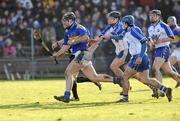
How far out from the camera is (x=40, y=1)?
33.8 meters

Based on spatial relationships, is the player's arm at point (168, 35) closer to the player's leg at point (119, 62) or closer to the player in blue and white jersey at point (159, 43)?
the player in blue and white jersey at point (159, 43)

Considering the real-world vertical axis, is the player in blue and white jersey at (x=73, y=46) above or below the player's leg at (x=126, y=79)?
above

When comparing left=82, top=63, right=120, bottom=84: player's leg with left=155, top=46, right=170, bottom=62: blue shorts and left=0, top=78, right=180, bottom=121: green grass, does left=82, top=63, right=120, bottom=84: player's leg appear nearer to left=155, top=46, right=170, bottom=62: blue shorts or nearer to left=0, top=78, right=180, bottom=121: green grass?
left=0, top=78, right=180, bottom=121: green grass

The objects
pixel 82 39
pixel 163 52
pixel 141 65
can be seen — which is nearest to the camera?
pixel 141 65

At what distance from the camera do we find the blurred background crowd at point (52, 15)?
103ft

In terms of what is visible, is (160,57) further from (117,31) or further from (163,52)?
(117,31)

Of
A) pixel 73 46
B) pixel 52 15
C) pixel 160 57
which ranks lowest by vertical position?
pixel 160 57

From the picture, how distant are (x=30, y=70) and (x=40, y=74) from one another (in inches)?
22.2

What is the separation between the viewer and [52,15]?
32.7 meters

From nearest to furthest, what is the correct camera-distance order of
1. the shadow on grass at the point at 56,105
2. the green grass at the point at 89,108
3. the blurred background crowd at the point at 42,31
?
the green grass at the point at 89,108 → the shadow on grass at the point at 56,105 → the blurred background crowd at the point at 42,31

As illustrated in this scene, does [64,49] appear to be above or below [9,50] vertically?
above

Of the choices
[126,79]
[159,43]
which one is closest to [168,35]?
[159,43]

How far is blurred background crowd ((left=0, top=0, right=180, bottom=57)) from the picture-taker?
3138cm

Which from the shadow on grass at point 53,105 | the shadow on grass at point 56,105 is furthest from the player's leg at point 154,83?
the shadow on grass at point 53,105
